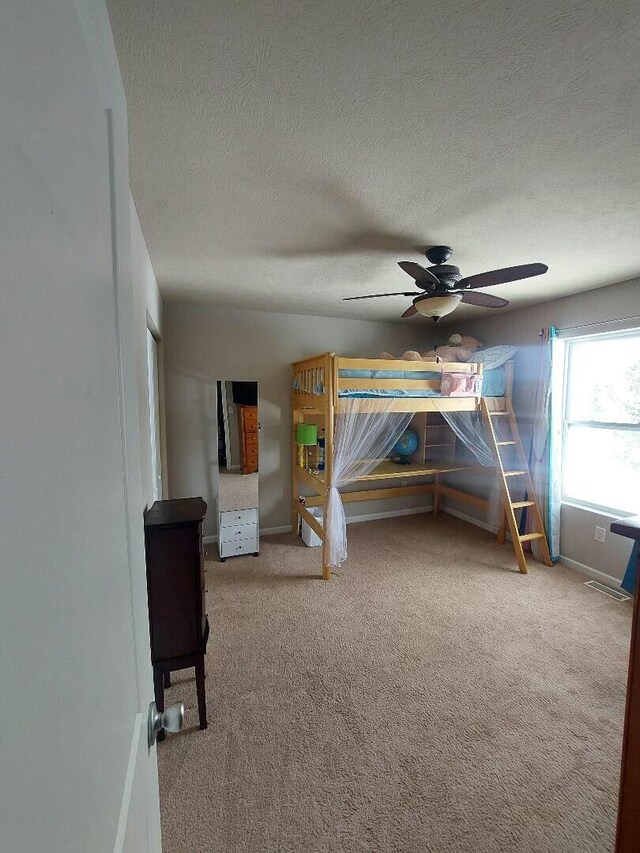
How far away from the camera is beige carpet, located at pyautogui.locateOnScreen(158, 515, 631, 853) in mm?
1298

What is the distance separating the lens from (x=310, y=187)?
1464mm

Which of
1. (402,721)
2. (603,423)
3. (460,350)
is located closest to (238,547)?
(402,721)

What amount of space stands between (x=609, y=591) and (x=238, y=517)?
3.22m

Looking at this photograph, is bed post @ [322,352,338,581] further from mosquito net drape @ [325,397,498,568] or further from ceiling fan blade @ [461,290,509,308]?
ceiling fan blade @ [461,290,509,308]

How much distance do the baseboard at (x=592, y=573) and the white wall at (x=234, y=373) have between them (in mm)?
2770

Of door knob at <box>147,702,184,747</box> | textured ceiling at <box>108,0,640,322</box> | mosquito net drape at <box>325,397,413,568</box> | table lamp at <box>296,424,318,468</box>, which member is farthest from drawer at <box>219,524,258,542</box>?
door knob at <box>147,702,184,747</box>

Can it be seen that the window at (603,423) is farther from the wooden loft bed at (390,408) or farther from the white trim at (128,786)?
the white trim at (128,786)

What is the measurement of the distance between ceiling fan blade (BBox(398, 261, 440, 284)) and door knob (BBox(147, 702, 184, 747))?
6.33 feet

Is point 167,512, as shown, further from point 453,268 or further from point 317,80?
point 453,268

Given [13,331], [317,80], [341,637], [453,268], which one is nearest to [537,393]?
[453,268]

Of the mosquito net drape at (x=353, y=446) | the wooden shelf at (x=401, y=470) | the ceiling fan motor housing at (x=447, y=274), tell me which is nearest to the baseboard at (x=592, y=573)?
the mosquito net drape at (x=353, y=446)

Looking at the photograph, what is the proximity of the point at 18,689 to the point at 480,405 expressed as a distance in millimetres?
3608

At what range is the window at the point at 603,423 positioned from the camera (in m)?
2.79

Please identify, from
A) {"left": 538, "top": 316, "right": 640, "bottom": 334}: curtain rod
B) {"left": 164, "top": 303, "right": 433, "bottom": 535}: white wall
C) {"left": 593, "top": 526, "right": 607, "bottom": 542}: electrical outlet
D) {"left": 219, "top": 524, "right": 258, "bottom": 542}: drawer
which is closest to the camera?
{"left": 538, "top": 316, "right": 640, "bottom": 334}: curtain rod
